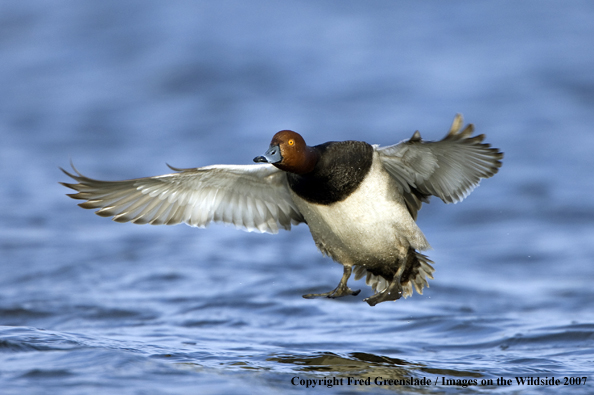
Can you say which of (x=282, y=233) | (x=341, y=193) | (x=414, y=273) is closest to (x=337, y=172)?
(x=341, y=193)

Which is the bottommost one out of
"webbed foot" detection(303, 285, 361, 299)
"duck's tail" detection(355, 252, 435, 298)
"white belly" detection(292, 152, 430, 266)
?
"webbed foot" detection(303, 285, 361, 299)

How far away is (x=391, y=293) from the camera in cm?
520

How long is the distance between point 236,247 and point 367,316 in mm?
2948

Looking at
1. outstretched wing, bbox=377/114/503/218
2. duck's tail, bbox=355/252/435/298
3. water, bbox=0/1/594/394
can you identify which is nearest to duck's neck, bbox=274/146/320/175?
outstretched wing, bbox=377/114/503/218

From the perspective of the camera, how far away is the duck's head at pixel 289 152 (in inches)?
180

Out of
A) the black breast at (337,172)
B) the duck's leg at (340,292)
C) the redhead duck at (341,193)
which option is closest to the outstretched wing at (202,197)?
the redhead duck at (341,193)

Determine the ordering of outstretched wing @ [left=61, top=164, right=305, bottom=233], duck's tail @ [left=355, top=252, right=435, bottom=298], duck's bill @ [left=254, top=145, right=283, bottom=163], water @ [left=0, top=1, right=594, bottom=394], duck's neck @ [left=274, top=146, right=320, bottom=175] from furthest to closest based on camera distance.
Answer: duck's tail @ [left=355, top=252, right=435, bottom=298] → outstretched wing @ [left=61, top=164, right=305, bottom=233] → water @ [left=0, top=1, right=594, bottom=394] → duck's neck @ [left=274, top=146, right=320, bottom=175] → duck's bill @ [left=254, top=145, right=283, bottom=163]

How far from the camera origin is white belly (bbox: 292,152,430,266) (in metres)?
4.99

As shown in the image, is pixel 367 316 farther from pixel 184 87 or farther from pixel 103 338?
pixel 184 87

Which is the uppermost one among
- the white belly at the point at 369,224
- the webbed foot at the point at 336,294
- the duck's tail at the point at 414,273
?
the white belly at the point at 369,224

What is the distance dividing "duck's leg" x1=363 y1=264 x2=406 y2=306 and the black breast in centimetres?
81

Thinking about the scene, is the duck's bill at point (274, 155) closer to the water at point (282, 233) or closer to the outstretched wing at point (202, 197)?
the outstretched wing at point (202, 197)

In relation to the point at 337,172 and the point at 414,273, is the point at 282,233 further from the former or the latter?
the point at 337,172

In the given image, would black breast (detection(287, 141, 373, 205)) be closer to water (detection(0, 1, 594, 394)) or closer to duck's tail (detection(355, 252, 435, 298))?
duck's tail (detection(355, 252, 435, 298))
